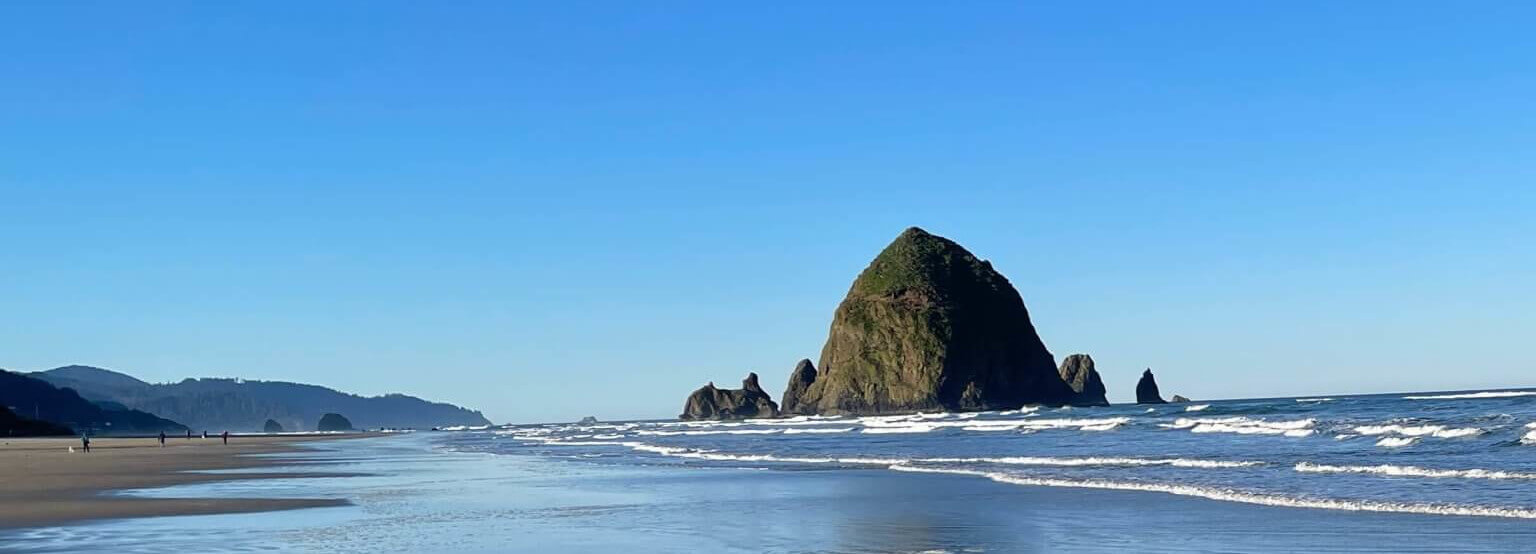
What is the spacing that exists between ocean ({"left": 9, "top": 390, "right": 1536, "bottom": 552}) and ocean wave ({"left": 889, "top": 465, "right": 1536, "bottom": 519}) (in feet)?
0.20

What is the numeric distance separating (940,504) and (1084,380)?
130m

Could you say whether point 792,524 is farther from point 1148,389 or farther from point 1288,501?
point 1148,389

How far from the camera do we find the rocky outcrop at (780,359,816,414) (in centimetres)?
15218

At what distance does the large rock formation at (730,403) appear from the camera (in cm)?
15262

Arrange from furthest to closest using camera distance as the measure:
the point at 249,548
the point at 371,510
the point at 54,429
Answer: the point at 54,429 < the point at 371,510 < the point at 249,548

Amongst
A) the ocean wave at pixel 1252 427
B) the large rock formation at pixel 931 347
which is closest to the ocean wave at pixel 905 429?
the ocean wave at pixel 1252 427

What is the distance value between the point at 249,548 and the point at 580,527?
4.29 metres

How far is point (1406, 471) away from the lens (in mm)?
25156

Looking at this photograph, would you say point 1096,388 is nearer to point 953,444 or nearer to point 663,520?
point 953,444

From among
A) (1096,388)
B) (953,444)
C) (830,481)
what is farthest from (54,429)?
(830,481)

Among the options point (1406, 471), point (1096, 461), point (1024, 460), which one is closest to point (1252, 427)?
point (1024, 460)

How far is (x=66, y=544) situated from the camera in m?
16.8

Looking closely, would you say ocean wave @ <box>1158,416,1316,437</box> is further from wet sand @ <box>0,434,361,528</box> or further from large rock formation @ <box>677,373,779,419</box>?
→ large rock formation @ <box>677,373,779,419</box>

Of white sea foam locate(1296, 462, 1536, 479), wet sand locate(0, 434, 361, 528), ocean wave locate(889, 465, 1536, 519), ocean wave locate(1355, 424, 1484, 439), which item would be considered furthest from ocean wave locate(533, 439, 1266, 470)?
wet sand locate(0, 434, 361, 528)
